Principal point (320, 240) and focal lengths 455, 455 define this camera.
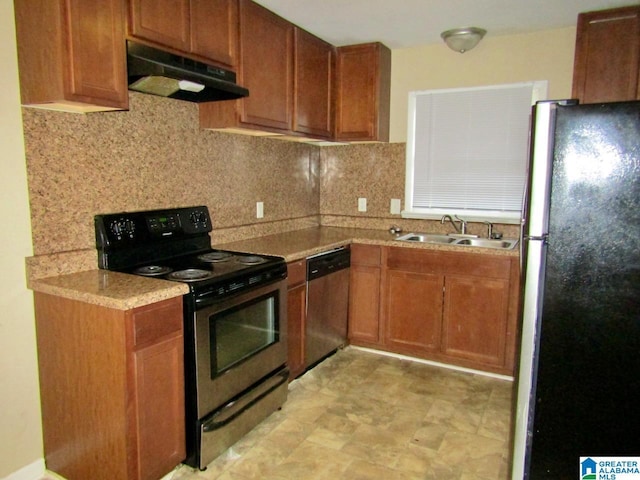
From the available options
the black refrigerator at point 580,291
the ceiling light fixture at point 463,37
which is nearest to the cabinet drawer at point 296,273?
the black refrigerator at point 580,291

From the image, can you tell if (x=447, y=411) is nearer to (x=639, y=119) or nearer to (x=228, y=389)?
(x=228, y=389)

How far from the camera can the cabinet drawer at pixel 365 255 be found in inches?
132

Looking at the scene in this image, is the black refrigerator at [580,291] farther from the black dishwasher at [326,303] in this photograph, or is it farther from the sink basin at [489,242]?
the sink basin at [489,242]

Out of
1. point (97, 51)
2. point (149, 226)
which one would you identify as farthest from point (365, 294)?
point (97, 51)

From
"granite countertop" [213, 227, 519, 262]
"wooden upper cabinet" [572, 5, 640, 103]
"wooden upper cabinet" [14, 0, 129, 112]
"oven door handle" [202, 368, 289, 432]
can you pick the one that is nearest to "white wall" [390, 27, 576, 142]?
"wooden upper cabinet" [572, 5, 640, 103]

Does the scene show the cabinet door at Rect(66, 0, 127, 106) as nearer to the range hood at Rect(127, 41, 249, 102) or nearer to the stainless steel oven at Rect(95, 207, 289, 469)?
the range hood at Rect(127, 41, 249, 102)

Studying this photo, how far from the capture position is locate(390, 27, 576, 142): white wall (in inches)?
124

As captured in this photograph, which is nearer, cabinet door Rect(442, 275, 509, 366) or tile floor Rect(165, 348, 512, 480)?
tile floor Rect(165, 348, 512, 480)

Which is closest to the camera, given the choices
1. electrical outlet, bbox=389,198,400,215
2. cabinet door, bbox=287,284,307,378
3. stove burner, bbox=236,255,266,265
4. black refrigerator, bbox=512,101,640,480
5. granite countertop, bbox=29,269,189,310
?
black refrigerator, bbox=512,101,640,480

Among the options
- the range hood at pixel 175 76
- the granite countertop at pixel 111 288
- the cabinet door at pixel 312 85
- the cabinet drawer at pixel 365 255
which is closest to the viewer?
the granite countertop at pixel 111 288

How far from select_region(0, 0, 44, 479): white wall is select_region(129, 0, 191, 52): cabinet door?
0.47 meters

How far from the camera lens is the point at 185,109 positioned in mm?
2664

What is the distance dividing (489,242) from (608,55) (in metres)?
1.38

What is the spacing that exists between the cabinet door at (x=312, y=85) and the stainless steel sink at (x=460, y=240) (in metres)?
1.04
